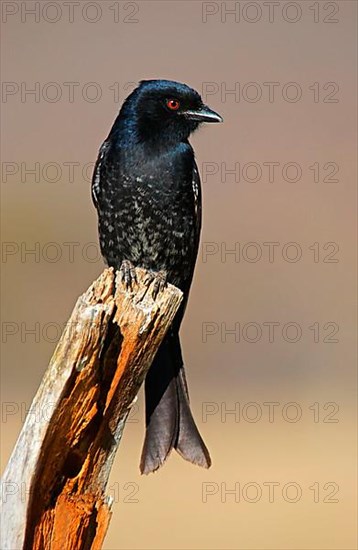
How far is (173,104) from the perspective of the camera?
13.4 ft

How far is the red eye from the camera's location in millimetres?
4078

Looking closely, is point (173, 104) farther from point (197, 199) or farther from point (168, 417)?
point (168, 417)

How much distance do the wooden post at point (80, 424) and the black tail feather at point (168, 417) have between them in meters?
0.68

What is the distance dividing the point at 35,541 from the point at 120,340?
0.51 metres

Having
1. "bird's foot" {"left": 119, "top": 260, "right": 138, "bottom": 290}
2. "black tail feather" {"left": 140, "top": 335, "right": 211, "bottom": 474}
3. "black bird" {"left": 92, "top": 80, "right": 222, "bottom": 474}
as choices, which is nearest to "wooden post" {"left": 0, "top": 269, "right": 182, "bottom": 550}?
"bird's foot" {"left": 119, "top": 260, "right": 138, "bottom": 290}

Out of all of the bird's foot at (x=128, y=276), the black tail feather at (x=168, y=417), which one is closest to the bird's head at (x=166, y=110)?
the bird's foot at (x=128, y=276)

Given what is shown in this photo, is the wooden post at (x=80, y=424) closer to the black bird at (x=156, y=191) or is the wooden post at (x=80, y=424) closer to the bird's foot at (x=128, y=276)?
the bird's foot at (x=128, y=276)

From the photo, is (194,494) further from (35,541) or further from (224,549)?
(35,541)

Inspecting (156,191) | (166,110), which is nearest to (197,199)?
(156,191)

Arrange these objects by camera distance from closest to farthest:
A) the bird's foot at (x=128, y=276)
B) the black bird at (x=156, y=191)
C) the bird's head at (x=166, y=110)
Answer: the bird's foot at (x=128, y=276)
the black bird at (x=156, y=191)
the bird's head at (x=166, y=110)

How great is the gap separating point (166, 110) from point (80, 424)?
64.4 inches

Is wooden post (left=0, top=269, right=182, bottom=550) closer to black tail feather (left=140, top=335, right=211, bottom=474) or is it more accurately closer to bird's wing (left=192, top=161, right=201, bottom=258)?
black tail feather (left=140, top=335, right=211, bottom=474)

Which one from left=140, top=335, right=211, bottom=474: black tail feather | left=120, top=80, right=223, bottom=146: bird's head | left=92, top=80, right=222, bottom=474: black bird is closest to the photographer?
left=140, top=335, right=211, bottom=474: black tail feather

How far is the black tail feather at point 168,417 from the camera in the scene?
3510 millimetres
